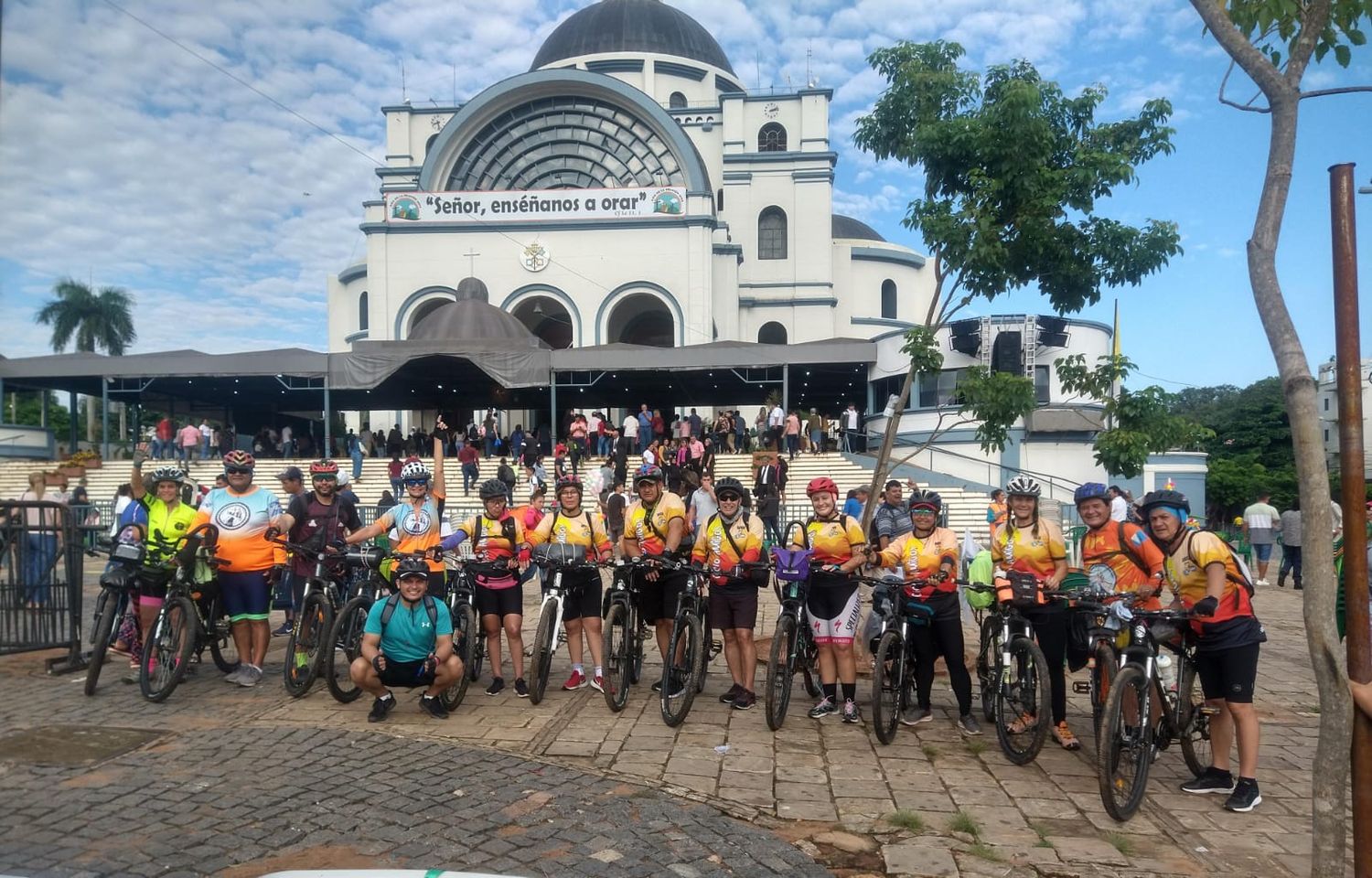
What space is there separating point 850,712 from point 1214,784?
2261mm

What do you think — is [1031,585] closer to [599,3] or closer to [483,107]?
[483,107]

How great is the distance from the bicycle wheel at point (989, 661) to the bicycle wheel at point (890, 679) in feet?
1.83

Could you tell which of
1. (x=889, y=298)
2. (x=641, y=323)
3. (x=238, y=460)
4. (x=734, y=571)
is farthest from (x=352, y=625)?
(x=889, y=298)

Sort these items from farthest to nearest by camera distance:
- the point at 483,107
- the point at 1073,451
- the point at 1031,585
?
1. the point at 483,107
2. the point at 1073,451
3. the point at 1031,585

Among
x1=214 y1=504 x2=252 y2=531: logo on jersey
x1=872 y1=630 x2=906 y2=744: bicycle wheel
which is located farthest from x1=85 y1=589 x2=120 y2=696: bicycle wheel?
x1=872 y1=630 x2=906 y2=744: bicycle wheel

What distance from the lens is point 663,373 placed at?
29.5m

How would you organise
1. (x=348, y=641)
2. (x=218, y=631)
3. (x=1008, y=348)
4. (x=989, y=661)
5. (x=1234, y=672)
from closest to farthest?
(x=1234, y=672) < (x=989, y=661) < (x=348, y=641) < (x=218, y=631) < (x=1008, y=348)

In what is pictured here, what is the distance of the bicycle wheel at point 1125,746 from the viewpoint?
16.4 feet

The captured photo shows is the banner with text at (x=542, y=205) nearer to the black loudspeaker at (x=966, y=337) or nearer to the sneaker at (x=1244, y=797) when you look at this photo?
the black loudspeaker at (x=966, y=337)

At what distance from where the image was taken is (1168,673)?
5766 mm

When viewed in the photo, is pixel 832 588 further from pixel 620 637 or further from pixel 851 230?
pixel 851 230

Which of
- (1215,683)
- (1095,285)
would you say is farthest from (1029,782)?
(1095,285)

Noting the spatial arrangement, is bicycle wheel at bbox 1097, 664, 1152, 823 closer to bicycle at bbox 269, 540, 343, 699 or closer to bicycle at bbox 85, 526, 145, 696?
bicycle at bbox 269, 540, 343, 699

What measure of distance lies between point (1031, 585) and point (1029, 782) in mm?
1193
